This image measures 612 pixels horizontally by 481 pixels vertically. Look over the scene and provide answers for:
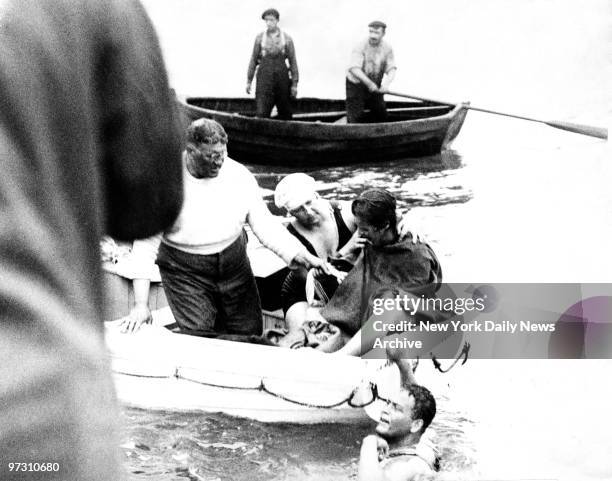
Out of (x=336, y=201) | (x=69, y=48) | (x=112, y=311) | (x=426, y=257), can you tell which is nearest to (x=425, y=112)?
(x=336, y=201)

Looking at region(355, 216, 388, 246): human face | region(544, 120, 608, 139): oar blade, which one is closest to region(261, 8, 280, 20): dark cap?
region(355, 216, 388, 246): human face

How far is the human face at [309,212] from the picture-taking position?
1.72 m

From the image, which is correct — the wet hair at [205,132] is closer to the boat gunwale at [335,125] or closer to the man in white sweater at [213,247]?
the man in white sweater at [213,247]

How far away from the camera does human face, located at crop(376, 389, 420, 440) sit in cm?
131

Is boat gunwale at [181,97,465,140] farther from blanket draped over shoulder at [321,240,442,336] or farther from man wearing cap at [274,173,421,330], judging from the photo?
blanket draped over shoulder at [321,240,442,336]

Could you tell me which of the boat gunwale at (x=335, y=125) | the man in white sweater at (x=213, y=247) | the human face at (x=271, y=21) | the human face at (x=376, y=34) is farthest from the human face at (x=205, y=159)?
the human face at (x=376, y=34)

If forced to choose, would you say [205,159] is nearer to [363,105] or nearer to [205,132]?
[205,132]

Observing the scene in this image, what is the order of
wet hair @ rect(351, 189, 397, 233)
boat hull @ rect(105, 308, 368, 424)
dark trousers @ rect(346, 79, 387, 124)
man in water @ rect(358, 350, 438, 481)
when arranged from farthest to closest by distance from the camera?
dark trousers @ rect(346, 79, 387, 124)
wet hair @ rect(351, 189, 397, 233)
boat hull @ rect(105, 308, 368, 424)
man in water @ rect(358, 350, 438, 481)

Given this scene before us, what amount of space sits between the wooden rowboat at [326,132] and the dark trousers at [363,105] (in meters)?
0.02

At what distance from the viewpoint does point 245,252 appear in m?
1.73

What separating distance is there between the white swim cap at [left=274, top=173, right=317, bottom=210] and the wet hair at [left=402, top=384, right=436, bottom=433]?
1.63ft

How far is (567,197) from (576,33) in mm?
288

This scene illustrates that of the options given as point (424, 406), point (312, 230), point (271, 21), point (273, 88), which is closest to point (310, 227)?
point (312, 230)

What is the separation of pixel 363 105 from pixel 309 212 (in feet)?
0.96
